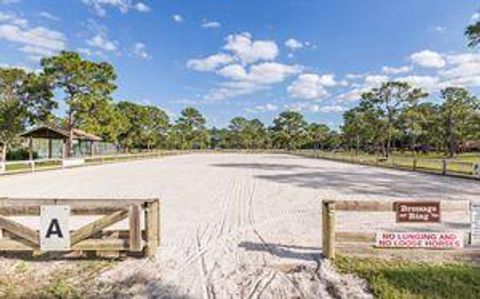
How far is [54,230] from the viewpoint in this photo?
5.46m

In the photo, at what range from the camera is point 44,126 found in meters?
33.5

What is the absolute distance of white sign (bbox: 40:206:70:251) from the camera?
5.45 metres

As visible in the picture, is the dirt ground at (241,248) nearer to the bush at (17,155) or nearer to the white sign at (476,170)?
the white sign at (476,170)

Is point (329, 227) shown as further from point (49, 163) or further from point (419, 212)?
point (49, 163)

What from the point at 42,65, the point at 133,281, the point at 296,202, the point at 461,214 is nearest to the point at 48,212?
the point at 133,281

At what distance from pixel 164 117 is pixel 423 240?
74391 mm

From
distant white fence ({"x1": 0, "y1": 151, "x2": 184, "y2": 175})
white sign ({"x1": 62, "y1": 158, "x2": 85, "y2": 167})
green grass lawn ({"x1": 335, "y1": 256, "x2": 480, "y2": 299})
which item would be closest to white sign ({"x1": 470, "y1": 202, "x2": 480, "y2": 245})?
green grass lawn ({"x1": 335, "y1": 256, "x2": 480, "y2": 299})

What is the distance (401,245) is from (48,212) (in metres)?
5.37

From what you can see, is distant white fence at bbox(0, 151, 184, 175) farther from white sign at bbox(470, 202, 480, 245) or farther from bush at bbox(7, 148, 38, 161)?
white sign at bbox(470, 202, 480, 245)

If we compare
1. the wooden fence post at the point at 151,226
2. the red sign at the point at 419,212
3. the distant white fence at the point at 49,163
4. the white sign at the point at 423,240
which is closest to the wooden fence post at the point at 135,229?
the wooden fence post at the point at 151,226

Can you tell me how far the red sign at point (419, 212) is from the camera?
18.3 ft

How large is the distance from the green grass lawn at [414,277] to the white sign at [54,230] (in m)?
4.01

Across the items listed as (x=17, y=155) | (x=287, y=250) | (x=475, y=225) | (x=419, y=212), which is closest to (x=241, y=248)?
(x=287, y=250)

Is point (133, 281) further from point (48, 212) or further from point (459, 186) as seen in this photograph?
point (459, 186)
